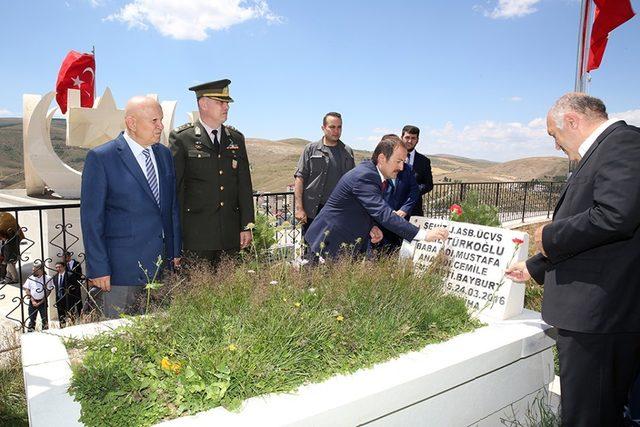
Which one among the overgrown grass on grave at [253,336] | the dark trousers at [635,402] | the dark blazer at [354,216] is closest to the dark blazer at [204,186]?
the overgrown grass on grave at [253,336]

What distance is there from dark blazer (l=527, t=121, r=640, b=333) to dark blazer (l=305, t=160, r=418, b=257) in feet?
4.45

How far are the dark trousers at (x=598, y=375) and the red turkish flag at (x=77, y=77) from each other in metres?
14.6

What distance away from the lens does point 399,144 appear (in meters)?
3.41

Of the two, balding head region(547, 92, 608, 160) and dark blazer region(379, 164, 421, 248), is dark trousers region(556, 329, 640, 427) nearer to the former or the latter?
balding head region(547, 92, 608, 160)

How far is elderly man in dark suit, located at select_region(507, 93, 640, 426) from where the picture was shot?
1931mm

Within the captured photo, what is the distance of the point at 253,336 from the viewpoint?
226 centimetres

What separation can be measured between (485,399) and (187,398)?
1.72 meters

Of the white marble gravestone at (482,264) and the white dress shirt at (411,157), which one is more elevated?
the white dress shirt at (411,157)

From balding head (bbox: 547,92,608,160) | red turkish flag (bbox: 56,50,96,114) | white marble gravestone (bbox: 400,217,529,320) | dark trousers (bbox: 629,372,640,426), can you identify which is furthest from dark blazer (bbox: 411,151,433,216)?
red turkish flag (bbox: 56,50,96,114)

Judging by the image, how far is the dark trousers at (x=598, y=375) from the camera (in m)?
2.04

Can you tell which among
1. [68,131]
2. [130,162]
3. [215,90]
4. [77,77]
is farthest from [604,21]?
[77,77]

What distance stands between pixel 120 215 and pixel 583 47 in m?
6.08

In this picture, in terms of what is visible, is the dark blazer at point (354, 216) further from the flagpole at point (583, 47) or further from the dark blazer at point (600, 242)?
the flagpole at point (583, 47)

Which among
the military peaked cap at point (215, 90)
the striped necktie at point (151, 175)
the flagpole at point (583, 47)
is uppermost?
the flagpole at point (583, 47)
